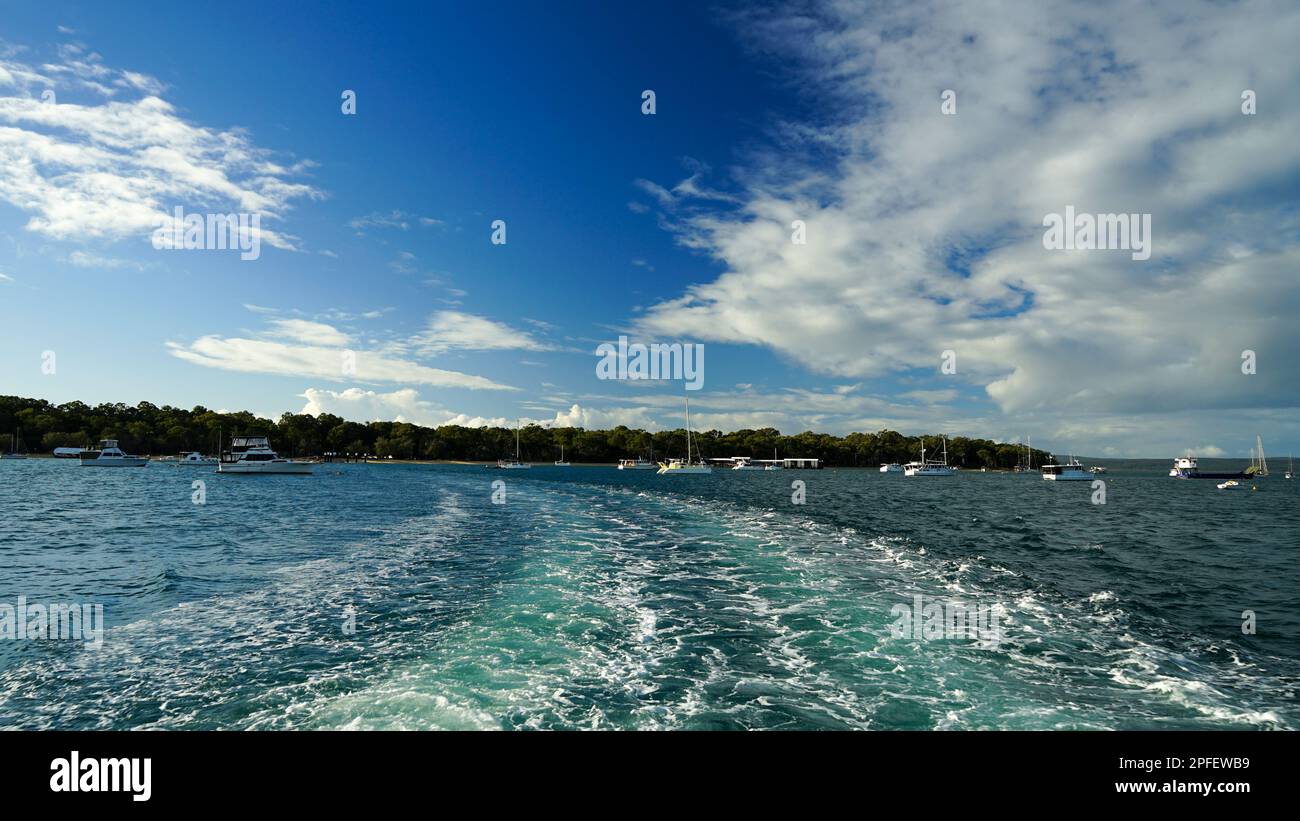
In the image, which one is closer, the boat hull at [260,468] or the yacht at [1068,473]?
the boat hull at [260,468]

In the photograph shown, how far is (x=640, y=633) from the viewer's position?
54.2ft

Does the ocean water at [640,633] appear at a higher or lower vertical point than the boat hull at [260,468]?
higher

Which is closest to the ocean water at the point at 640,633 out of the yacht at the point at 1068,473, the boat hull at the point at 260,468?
the boat hull at the point at 260,468

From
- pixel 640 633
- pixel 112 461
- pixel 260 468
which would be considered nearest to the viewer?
pixel 640 633

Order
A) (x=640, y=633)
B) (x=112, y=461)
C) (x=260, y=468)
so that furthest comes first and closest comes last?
(x=112, y=461)
(x=260, y=468)
(x=640, y=633)

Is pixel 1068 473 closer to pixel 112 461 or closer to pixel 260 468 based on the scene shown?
pixel 260 468

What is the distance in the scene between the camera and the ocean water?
1145 cm

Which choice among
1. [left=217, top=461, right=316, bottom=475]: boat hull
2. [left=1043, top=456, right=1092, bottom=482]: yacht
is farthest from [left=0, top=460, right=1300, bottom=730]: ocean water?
[left=1043, top=456, right=1092, bottom=482]: yacht

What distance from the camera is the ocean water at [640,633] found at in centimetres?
1145

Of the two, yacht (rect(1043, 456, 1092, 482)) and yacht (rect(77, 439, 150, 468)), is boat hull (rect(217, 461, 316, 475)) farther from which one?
yacht (rect(1043, 456, 1092, 482))

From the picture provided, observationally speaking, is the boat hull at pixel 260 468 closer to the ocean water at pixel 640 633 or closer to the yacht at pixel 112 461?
the yacht at pixel 112 461

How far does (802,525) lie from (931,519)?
15571mm

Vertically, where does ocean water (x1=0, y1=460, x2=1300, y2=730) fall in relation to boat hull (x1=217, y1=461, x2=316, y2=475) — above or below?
above

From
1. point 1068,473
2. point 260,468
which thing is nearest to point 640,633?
point 260,468
